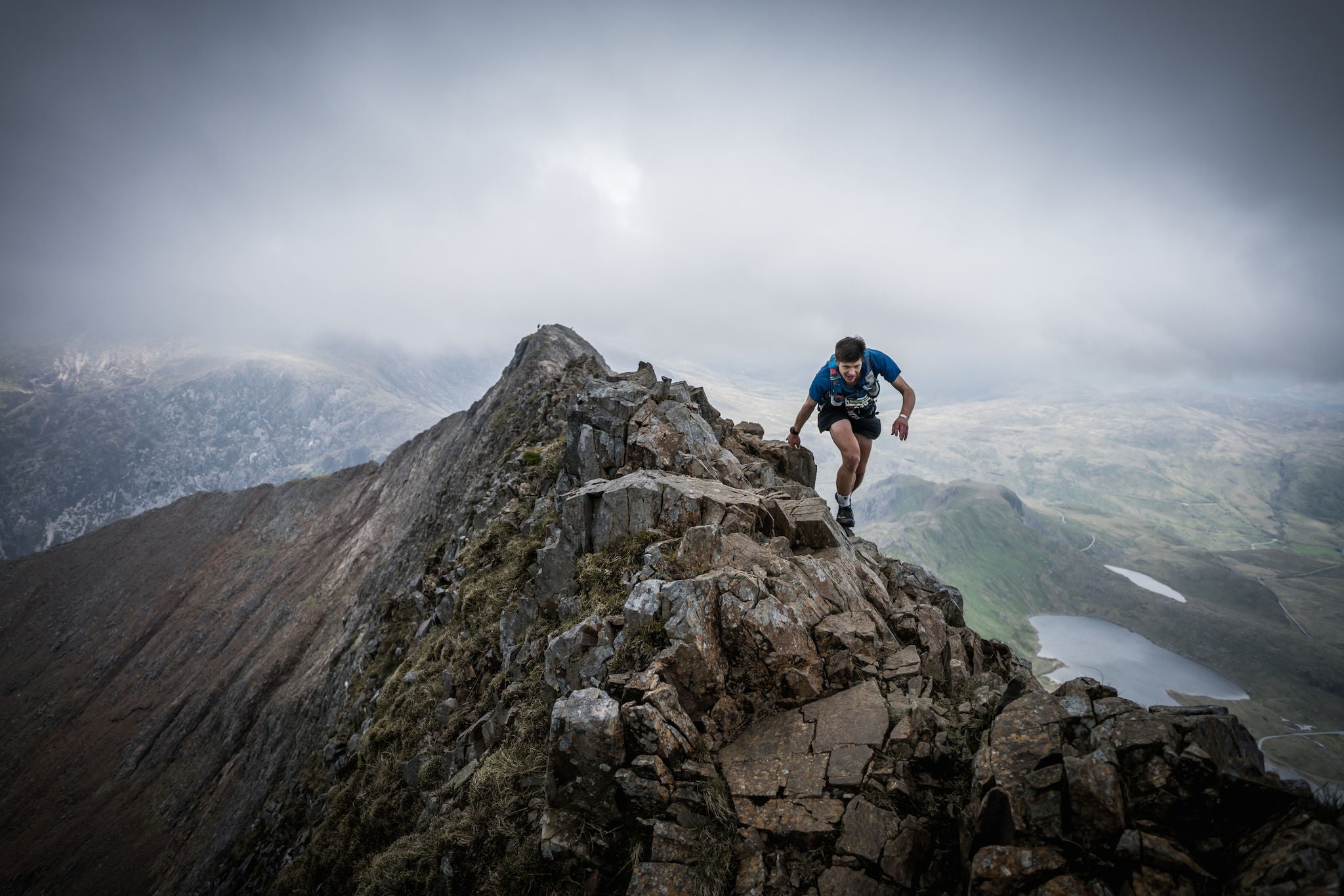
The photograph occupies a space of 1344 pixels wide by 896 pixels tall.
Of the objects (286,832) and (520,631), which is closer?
(520,631)

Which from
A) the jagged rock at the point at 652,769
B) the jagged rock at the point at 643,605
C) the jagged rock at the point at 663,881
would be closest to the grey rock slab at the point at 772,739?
the jagged rock at the point at 652,769

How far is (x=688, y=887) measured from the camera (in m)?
6.57

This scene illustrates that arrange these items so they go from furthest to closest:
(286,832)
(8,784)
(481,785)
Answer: (8,784), (286,832), (481,785)

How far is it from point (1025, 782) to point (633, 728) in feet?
17.2

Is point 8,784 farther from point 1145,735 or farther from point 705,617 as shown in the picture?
point 1145,735

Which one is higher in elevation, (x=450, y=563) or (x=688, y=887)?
(x=688, y=887)

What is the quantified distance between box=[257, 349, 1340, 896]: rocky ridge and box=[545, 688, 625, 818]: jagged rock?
0.10 ft

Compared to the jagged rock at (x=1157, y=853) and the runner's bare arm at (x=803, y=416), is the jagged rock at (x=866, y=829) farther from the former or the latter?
the runner's bare arm at (x=803, y=416)

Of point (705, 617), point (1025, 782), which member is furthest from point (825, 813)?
point (705, 617)

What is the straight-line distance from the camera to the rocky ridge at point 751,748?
222 inches

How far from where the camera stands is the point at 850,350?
518 inches

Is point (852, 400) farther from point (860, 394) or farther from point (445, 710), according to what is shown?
point (445, 710)

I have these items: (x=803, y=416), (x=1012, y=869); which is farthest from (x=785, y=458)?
(x=1012, y=869)

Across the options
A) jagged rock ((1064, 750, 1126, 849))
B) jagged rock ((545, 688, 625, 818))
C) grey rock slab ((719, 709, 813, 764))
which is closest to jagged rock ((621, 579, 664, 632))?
jagged rock ((545, 688, 625, 818))
